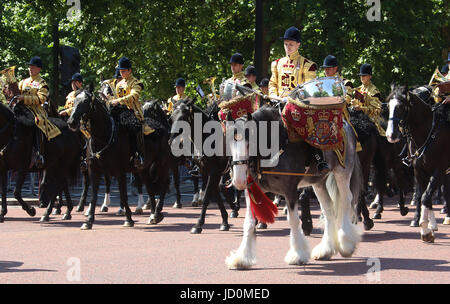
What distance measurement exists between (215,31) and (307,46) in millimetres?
4198

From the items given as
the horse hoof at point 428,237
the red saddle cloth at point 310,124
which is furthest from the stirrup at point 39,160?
the horse hoof at point 428,237

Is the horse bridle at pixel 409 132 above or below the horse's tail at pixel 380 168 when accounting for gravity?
above

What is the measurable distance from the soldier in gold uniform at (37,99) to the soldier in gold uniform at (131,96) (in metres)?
1.94

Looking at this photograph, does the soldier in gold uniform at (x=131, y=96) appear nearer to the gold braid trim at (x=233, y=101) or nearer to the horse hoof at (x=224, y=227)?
the horse hoof at (x=224, y=227)

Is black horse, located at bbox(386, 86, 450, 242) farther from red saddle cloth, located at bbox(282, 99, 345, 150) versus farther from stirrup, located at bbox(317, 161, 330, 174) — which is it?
stirrup, located at bbox(317, 161, 330, 174)

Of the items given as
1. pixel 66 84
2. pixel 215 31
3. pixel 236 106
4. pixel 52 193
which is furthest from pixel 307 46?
pixel 236 106

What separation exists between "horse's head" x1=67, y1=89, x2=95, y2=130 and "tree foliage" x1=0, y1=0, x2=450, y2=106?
35.7ft

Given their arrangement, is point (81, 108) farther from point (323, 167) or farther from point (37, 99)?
point (323, 167)

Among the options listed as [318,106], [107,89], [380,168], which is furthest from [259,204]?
[380,168]

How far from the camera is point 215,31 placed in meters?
30.1

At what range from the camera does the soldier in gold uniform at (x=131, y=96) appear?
595 inches

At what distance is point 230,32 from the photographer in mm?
30812

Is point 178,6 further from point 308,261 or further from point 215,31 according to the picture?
point 308,261

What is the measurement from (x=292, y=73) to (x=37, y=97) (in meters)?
7.32
